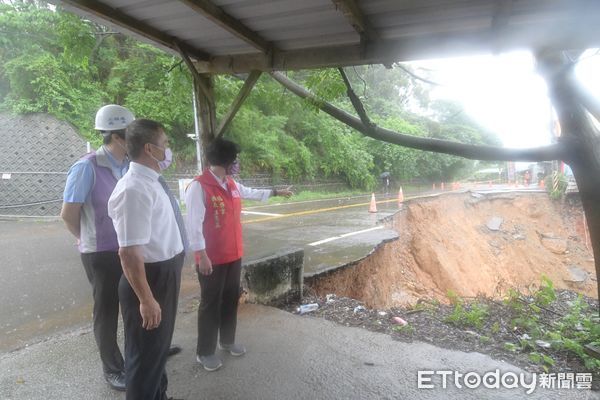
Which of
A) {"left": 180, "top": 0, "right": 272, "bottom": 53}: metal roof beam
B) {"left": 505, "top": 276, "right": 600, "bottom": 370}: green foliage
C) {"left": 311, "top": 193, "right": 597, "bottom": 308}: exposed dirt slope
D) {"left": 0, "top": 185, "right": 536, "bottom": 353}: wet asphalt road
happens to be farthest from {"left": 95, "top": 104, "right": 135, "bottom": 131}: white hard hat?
{"left": 311, "top": 193, "right": 597, "bottom": 308}: exposed dirt slope

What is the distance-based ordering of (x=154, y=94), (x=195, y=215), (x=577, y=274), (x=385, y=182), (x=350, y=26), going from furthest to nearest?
1. (x=385, y=182)
2. (x=154, y=94)
3. (x=577, y=274)
4. (x=350, y=26)
5. (x=195, y=215)

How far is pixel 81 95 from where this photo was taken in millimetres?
14859

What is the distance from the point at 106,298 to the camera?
2.73 metres

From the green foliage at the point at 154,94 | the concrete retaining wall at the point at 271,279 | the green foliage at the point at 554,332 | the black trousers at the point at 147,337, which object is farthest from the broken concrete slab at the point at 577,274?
the black trousers at the point at 147,337

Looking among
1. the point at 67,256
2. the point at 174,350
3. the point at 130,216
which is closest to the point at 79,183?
the point at 130,216

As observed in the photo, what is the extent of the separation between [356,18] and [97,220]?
8.26 feet

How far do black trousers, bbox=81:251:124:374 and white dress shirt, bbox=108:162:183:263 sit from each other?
2.29ft

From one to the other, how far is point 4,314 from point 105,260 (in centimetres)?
300

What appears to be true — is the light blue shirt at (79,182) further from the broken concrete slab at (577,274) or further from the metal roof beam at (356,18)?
the broken concrete slab at (577,274)

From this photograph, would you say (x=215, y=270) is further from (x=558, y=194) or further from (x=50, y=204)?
(x=558, y=194)

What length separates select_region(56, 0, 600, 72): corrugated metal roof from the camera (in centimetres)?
293

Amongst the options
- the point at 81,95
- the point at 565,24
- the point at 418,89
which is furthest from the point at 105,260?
the point at 418,89

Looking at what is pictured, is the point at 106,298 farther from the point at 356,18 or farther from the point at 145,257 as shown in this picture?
the point at 356,18

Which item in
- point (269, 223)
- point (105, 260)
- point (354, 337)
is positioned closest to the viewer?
point (105, 260)
